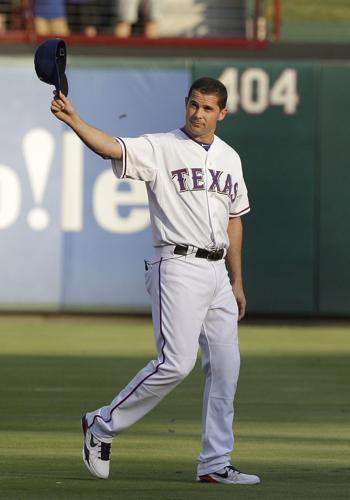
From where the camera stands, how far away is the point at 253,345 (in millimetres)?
13992

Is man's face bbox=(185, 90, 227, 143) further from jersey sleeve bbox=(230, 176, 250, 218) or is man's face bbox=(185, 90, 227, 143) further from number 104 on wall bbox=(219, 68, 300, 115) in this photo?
number 104 on wall bbox=(219, 68, 300, 115)

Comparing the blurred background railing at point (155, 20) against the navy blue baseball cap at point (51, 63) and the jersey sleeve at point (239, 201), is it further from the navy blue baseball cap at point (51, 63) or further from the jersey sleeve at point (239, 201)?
the navy blue baseball cap at point (51, 63)

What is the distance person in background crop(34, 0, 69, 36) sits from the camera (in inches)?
685

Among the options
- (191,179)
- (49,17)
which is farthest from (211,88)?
(49,17)

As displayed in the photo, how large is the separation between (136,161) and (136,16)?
1149cm

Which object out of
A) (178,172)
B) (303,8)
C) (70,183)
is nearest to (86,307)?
(70,183)

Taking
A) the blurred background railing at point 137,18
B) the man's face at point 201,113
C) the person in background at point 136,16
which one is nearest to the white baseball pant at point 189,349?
the man's face at point 201,113

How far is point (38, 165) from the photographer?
52.8 ft

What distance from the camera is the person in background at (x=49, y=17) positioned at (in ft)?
57.1

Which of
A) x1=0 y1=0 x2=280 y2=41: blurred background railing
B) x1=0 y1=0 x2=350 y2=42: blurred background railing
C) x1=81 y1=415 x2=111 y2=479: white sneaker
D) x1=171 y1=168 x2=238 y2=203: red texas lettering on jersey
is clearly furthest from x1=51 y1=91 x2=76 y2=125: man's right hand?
x1=0 y1=0 x2=280 y2=41: blurred background railing

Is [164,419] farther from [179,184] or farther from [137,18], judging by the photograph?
[137,18]

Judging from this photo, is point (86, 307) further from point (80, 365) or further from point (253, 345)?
point (80, 365)

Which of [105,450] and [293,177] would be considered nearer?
[105,450]

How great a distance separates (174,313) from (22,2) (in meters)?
11.8
